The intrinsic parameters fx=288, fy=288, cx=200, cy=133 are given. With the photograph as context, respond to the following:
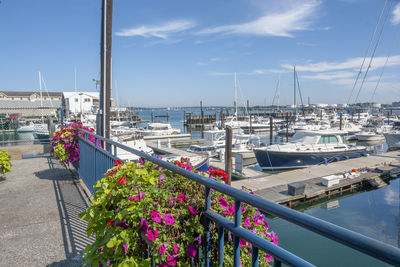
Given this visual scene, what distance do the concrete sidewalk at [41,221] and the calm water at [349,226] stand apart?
829 cm

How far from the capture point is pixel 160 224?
6.20 feet

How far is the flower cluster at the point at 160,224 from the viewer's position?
187 centimetres

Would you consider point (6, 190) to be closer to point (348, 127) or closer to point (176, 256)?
point (176, 256)

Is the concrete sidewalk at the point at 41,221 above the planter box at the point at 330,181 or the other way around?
above

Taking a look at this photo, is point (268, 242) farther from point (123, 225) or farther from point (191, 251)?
point (123, 225)

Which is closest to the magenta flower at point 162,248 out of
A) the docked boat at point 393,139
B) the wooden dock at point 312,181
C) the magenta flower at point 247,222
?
the magenta flower at point 247,222

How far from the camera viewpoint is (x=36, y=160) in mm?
9891

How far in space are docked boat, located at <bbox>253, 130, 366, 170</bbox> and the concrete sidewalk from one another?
17289 mm

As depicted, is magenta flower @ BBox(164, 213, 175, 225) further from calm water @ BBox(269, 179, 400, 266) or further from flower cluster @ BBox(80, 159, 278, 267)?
calm water @ BBox(269, 179, 400, 266)

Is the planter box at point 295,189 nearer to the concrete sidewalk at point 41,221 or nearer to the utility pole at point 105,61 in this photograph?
the concrete sidewalk at point 41,221

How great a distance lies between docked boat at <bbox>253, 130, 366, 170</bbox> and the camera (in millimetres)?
22219

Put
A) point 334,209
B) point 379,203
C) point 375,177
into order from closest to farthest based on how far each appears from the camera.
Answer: point 334,209 < point 379,203 < point 375,177

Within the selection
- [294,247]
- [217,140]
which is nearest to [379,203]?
[294,247]

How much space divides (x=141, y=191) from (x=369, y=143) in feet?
148
